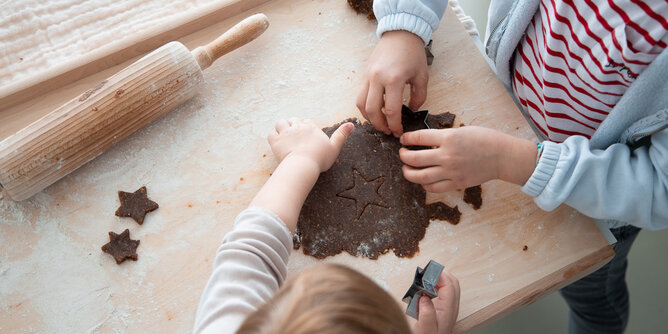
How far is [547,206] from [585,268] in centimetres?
14

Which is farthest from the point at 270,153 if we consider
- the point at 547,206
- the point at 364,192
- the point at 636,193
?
the point at 636,193

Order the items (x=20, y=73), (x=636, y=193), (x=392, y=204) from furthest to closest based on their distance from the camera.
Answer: (x=20, y=73) → (x=392, y=204) → (x=636, y=193)

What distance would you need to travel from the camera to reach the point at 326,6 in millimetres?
1117

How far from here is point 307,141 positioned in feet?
3.05

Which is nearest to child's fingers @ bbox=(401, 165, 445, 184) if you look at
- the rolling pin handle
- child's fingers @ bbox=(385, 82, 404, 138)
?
child's fingers @ bbox=(385, 82, 404, 138)

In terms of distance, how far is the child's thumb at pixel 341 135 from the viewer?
94 cm

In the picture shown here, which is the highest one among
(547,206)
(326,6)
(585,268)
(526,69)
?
(326,6)

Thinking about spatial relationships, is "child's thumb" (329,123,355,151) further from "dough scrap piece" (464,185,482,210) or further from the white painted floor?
the white painted floor

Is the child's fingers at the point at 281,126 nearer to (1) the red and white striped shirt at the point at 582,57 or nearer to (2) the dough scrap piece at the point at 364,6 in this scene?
(2) the dough scrap piece at the point at 364,6

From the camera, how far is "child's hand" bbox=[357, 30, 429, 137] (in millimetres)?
955

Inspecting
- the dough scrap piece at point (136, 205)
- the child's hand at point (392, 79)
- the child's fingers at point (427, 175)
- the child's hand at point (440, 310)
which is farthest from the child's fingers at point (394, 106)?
the dough scrap piece at point (136, 205)

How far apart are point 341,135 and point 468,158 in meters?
0.25

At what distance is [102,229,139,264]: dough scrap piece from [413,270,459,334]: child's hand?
0.53 m

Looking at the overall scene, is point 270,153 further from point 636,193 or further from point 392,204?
point 636,193
